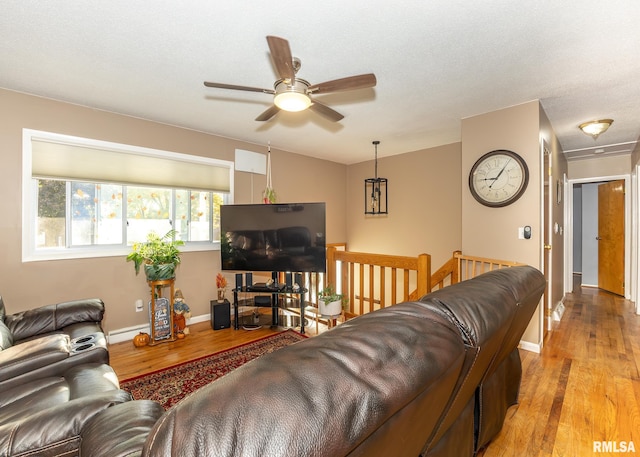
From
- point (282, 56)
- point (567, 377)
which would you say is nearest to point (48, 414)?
point (282, 56)

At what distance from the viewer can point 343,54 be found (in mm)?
2160

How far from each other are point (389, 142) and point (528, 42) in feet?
8.35

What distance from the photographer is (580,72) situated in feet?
7.94

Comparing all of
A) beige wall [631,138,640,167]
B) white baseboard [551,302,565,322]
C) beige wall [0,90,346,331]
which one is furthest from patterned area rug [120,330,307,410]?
beige wall [631,138,640,167]

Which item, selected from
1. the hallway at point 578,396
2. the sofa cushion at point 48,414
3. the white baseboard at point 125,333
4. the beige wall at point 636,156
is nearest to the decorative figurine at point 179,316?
the white baseboard at point 125,333

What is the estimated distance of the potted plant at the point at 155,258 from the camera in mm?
3199

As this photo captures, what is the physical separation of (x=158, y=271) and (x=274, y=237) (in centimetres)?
135

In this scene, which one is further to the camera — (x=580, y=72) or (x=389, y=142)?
(x=389, y=142)

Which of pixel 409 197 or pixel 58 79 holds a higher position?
pixel 58 79

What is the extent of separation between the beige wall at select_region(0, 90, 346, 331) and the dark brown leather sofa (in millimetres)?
2813

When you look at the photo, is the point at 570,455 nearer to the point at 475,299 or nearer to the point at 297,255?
the point at 475,299

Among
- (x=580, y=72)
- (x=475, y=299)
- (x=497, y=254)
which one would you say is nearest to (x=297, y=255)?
(x=497, y=254)

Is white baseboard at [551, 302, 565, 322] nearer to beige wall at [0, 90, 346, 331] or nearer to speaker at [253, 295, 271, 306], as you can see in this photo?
speaker at [253, 295, 271, 306]
